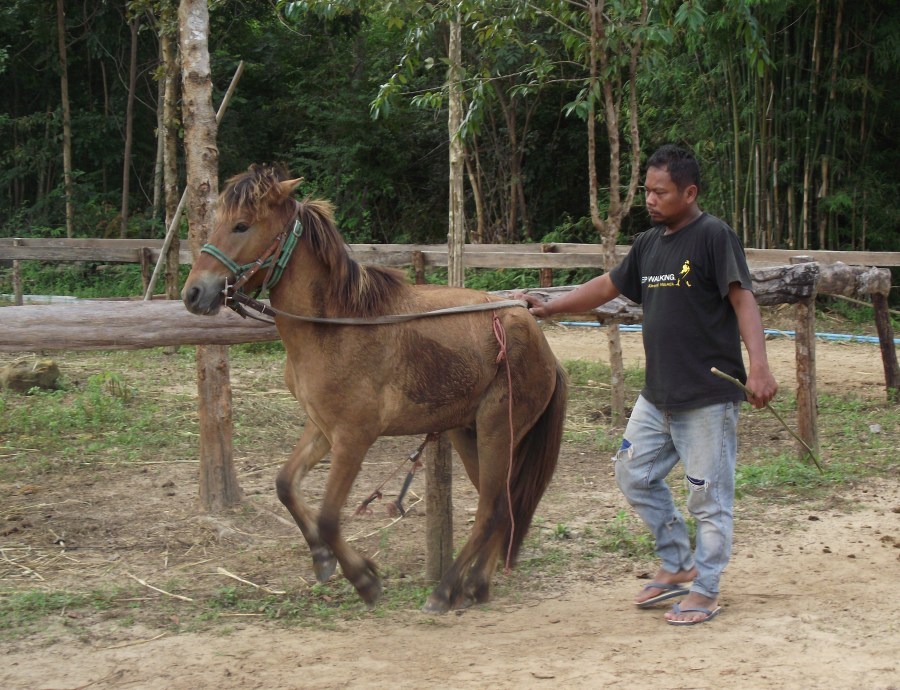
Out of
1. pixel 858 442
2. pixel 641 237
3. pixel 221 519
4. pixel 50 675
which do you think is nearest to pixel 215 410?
pixel 221 519

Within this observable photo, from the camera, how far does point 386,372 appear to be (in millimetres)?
4500

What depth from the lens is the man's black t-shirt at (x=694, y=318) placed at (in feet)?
13.6

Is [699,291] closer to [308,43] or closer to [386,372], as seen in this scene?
[386,372]

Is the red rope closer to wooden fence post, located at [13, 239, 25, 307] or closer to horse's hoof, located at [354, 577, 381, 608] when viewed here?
horse's hoof, located at [354, 577, 381, 608]

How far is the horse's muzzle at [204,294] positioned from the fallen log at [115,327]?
139 centimetres

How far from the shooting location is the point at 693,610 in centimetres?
432

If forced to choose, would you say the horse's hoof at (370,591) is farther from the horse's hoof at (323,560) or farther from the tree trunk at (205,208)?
the tree trunk at (205,208)

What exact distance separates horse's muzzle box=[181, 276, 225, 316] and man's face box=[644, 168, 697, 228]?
192 centimetres

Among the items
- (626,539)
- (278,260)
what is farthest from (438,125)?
(278,260)

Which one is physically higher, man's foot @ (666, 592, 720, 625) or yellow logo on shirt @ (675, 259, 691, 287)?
yellow logo on shirt @ (675, 259, 691, 287)

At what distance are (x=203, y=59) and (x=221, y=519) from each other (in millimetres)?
2933

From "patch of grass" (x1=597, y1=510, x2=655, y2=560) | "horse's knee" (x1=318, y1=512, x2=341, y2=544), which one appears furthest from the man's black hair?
"patch of grass" (x1=597, y1=510, x2=655, y2=560)

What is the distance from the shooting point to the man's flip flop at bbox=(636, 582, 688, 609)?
178 inches

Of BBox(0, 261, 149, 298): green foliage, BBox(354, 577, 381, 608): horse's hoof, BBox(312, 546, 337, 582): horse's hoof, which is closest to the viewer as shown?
BBox(354, 577, 381, 608): horse's hoof
